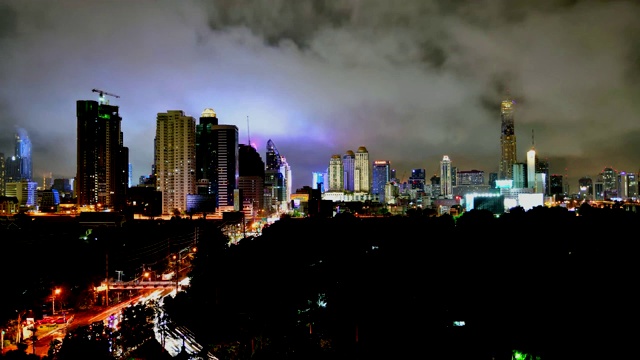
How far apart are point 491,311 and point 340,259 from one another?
10.4 m

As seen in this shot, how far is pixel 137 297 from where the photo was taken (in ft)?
75.7

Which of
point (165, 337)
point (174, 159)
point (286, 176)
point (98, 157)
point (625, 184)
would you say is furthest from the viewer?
point (286, 176)

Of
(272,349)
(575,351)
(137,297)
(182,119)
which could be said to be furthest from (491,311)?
(182,119)

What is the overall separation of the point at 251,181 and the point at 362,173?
5073cm

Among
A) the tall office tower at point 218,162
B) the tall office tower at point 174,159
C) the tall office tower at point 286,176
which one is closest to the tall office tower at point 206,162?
the tall office tower at point 218,162

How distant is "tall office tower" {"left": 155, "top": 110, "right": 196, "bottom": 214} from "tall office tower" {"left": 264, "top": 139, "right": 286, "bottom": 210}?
81.3 feet

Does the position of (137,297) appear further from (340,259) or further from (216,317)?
(340,259)

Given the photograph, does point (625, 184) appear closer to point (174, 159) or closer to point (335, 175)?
point (335, 175)

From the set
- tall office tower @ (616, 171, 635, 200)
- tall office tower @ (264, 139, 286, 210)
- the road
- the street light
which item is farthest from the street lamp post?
tall office tower @ (616, 171, 635, 200)

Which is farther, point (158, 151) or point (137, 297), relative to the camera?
point (158, 151)

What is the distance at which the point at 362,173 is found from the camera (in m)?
136

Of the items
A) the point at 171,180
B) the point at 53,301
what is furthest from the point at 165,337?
the point at 171,180

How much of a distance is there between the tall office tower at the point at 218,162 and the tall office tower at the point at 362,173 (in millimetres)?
58037

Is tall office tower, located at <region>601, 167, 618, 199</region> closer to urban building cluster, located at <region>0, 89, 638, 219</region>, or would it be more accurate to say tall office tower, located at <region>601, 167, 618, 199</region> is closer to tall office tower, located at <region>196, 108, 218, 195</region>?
urban building cluster, located at <region>0, 89, 638, 219</region>
